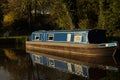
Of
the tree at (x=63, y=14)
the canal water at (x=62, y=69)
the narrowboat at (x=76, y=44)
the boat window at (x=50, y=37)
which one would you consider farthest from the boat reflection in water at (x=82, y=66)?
the tree at (x=63, y=14)

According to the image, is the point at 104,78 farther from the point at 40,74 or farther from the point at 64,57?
the point at 64,57

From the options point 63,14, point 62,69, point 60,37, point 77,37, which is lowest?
point 62,69

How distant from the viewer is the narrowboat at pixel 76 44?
89.4 feet

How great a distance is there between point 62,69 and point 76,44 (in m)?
6.76

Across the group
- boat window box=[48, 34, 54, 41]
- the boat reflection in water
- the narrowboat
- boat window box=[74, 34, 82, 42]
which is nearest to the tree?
the narrowboat

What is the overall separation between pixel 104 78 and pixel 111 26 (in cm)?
1289

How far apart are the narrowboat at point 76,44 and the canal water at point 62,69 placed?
1.04 metres

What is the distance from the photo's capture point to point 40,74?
22.0 metres

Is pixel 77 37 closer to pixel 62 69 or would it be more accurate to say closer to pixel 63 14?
pixel 62 69

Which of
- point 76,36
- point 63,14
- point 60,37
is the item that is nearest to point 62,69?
point 76,36

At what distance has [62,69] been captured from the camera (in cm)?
2369

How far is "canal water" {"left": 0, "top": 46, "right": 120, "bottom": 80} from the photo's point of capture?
20.6 m

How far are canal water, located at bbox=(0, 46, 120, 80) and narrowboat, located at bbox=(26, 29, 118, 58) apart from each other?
1.04 m

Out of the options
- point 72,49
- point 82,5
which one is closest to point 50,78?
point 72,49
